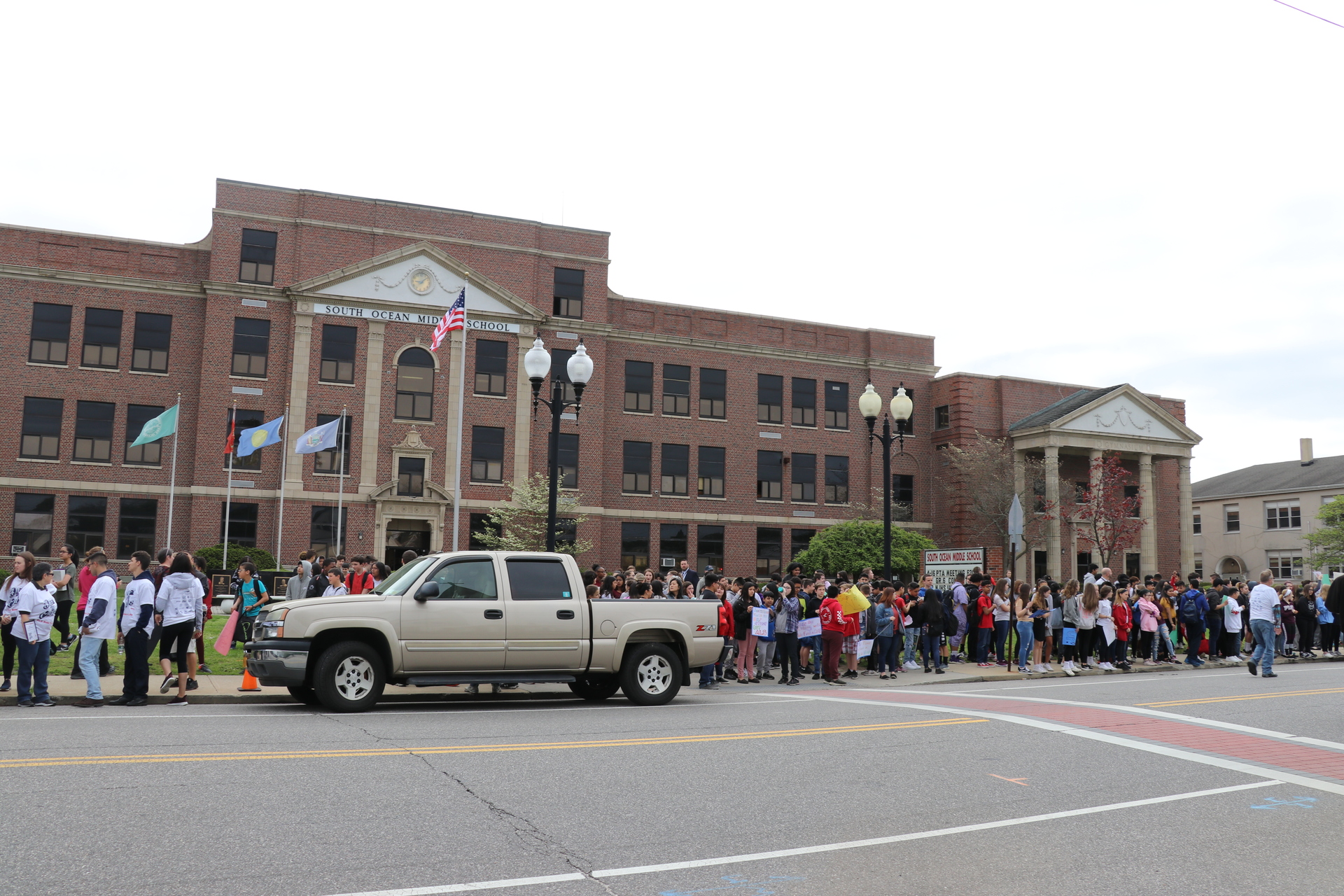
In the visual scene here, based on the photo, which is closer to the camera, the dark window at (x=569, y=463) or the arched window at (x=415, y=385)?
the arched window at (x=415, y=385)

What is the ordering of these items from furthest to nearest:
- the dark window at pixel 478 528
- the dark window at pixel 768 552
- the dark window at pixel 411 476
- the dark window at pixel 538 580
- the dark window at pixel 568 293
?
the dark window at pixel 768 552 < the dark window at pixel 568 293 < the dark window at pixel 478 528 < the dark window at pixel 411 476 < the dark window at pixel 538 580

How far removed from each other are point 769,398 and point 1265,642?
2974 cm

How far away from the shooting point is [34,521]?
36531 millimetres

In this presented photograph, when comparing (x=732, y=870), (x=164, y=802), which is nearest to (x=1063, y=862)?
(x=732, y=870)

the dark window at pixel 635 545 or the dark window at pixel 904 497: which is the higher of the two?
the dark window at pixel 904 497

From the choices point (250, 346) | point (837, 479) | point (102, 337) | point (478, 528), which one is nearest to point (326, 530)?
point (478, 528)

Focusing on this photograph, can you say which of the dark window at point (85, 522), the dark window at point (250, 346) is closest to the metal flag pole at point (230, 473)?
the dark window at point (250, 346)

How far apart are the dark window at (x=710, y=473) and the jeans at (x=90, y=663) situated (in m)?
33.5

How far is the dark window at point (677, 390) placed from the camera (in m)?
45.2

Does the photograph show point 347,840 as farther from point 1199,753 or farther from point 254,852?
point 1199,753

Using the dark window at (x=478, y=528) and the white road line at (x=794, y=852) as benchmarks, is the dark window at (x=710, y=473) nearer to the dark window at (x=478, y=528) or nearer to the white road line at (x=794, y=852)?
the dark window at (x=478, y=528)

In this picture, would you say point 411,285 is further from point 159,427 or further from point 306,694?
point 306,694

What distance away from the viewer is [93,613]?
506 inches

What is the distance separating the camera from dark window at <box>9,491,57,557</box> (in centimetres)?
3628
